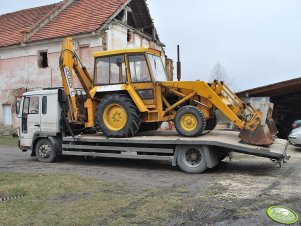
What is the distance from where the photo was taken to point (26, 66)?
23.5m

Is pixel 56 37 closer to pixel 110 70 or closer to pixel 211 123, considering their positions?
pixel 110 70

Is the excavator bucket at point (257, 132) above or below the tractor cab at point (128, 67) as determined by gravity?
below

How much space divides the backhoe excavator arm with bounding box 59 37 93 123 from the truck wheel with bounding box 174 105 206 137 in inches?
128

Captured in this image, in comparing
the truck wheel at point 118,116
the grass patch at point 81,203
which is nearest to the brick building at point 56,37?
the truck wheel at point 118,116

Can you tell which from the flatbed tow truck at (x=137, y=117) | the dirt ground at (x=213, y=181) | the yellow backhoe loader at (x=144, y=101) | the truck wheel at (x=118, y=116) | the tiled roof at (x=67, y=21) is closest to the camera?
the dirt ground at (x=213, y=181)

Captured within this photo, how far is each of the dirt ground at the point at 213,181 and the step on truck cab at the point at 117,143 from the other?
0.37 m

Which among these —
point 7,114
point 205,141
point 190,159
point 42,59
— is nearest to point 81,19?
point 42,59

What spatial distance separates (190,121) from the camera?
10.1 meters

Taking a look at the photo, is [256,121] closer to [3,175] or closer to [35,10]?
[3,175]

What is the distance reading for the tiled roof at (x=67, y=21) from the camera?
2150 centimetres

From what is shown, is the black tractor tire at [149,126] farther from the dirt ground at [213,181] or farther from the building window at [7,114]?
the building window at [7,114]

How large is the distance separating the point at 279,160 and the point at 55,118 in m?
6.59

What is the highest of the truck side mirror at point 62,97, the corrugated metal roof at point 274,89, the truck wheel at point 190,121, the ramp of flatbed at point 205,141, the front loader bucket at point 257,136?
the corrugated metal roof at point 274,89

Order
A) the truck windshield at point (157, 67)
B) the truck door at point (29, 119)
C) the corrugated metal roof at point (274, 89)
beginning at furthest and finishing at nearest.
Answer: the corrugated metal roof at point (274, 89)
the truck door at point (29, 119)
the truck windshield at point (157, 67)
